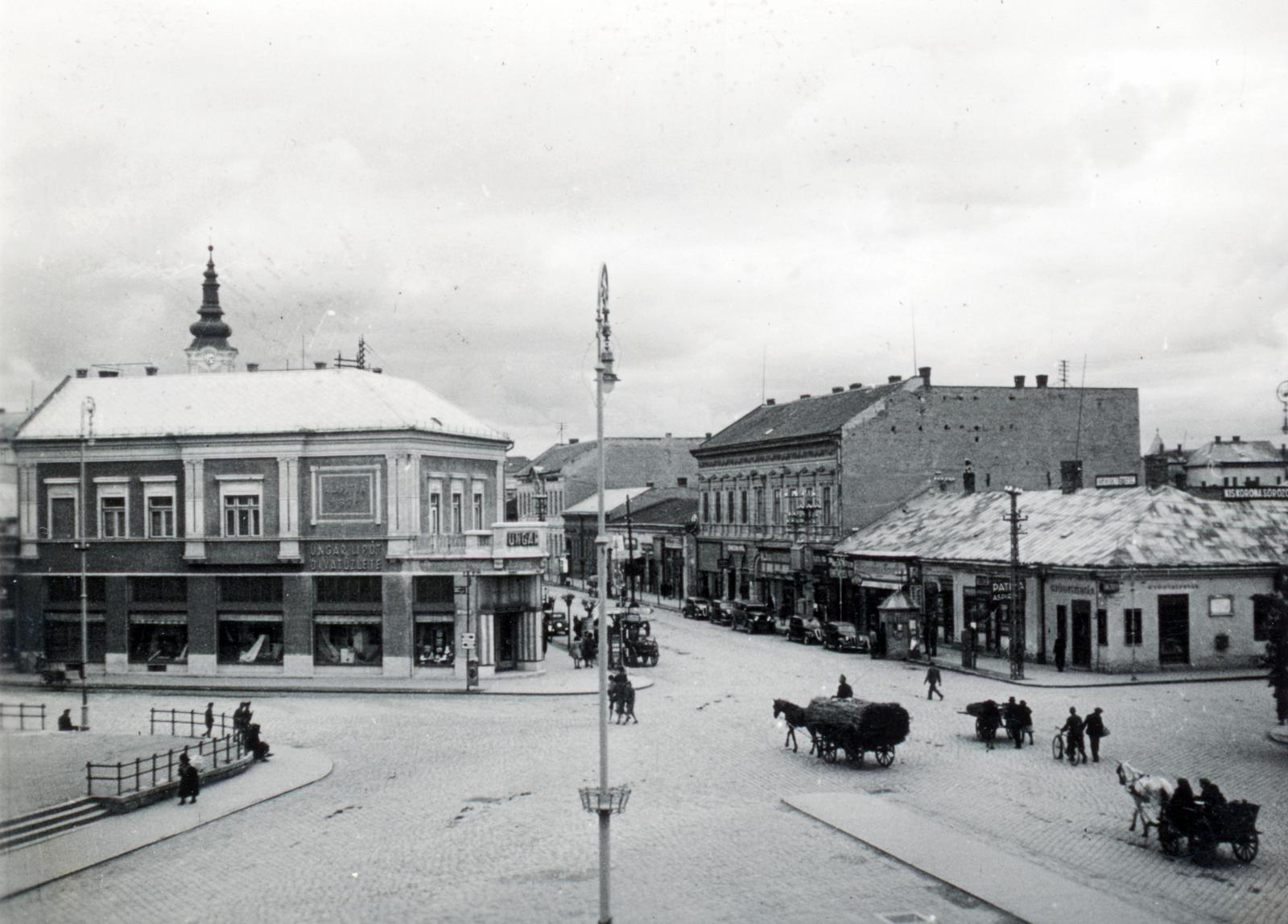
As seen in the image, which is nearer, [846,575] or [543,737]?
[543,737]

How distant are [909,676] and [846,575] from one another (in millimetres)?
15477

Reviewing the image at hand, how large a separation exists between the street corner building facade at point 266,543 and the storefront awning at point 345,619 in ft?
0.17

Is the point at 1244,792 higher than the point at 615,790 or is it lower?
lower

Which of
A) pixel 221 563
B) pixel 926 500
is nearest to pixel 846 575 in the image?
pixel 926 500

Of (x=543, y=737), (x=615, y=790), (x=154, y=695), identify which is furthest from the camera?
(x=154, y=695)

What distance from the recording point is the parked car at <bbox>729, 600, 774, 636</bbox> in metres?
53.5

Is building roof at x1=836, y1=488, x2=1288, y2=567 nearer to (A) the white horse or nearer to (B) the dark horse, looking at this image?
(B) the dark horse

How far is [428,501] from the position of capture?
135 ft

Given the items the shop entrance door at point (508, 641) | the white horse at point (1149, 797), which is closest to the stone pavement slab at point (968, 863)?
the white horse at point (1149, 797)

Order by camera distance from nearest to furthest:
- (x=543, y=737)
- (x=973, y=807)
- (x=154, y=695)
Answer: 1. (x=973, y=807)
2. (x=543, y=737)
3. (x=154, y=695)

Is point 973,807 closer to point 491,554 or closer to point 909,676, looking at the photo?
point 909,676

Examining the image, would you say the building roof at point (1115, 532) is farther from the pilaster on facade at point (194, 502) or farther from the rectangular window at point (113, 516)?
the rectangular window at point (113, 516)

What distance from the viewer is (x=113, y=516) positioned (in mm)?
41875

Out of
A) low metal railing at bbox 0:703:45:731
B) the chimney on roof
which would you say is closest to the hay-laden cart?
low metal railing at bbox 0:703:45:731
